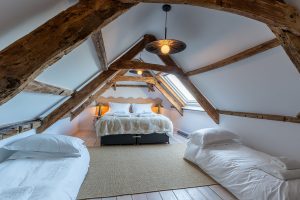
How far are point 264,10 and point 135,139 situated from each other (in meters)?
3.84

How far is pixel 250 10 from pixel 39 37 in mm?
1461

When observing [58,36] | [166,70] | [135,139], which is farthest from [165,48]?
[135,139]

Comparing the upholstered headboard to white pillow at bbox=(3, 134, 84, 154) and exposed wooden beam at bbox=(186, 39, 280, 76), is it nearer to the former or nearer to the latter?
exposed wooden beam at bbox=(186, 39, 280, 76)

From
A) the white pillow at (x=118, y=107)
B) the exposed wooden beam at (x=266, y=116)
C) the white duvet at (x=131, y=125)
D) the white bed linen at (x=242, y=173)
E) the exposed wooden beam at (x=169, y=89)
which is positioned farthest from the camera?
the white pillow at (x=118, y=107)

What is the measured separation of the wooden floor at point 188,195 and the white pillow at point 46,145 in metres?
0.84

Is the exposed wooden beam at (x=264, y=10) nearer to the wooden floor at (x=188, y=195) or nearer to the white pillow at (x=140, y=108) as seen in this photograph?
the wooden floor at (x=188, y=195)

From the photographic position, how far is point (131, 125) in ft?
14.9

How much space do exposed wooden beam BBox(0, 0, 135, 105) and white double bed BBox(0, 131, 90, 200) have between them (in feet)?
2.92

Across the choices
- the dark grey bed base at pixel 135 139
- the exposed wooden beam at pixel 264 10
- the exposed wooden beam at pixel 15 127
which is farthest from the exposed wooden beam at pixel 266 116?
the exposed wooden beam at pixel 15 127

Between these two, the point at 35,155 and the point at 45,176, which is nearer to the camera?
the point at 45,176

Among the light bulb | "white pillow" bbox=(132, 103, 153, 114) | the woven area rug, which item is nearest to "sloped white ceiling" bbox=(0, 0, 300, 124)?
the light bulb

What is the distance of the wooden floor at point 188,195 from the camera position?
2.15m

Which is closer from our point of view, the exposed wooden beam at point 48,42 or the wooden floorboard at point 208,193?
the exposed wooden beam at point 48,42

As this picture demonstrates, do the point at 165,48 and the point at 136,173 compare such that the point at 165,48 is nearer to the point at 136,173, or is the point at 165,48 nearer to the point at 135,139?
the point at 136,173
